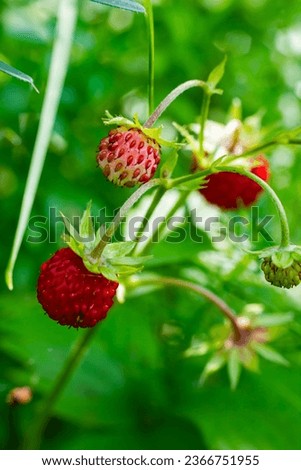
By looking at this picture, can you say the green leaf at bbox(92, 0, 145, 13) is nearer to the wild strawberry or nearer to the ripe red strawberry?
the ripe red strawberry

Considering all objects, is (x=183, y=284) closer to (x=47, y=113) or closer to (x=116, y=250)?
(x=116, y=250)

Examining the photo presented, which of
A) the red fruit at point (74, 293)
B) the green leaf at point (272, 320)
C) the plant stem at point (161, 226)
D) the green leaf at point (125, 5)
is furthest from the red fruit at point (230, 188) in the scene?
the green leaf at point (125, 5)

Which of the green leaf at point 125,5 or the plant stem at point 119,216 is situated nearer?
A: the green leaf at point 125,5

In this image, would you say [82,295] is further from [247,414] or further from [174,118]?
[174,118]

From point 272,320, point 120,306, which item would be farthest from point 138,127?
point 120,306

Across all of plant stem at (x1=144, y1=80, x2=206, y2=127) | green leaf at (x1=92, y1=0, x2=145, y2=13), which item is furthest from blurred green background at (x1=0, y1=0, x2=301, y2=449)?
green leaf at (x1=92, y1=0, x2=145, y2=13)

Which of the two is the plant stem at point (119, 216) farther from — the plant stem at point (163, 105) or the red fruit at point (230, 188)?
the red fruit at point (230, 188)

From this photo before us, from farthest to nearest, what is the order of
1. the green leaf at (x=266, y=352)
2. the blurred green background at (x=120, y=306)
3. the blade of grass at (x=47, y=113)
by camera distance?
1. the blurred green background at (x=120, y=306)
2. the green leaf at (x=266, y=352)
3. the blade of grass at (x=47, y=113)

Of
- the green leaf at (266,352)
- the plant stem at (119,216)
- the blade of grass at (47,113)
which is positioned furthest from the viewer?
the green leaf at (266,352)
